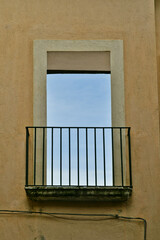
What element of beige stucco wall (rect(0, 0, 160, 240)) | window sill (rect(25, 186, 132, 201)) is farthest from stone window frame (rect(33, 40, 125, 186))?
window sill (rect(25, 186, 132, 201))

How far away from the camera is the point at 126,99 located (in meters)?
11.4

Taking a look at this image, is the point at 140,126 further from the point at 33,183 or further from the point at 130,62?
the point at 33,183

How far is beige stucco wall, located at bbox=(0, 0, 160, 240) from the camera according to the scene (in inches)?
426

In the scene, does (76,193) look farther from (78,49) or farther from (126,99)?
(78,49)

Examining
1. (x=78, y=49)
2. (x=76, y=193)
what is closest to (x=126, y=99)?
(x=78, y=49)

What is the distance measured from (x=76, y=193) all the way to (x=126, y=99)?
1820 mm

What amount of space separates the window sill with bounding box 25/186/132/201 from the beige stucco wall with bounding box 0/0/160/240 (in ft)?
0.51

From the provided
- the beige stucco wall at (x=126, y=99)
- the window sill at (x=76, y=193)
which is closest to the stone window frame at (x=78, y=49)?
the beige stucco wall at (x=126, y=99)

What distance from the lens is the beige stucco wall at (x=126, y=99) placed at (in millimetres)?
10812

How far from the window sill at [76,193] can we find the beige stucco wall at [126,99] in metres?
0.16

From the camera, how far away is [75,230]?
10.8 meters

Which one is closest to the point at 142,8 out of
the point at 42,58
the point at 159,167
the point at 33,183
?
the point at 42,58

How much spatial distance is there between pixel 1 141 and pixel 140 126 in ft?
7.43

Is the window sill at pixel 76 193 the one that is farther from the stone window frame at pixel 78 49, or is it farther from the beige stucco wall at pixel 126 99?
the stone window frame at pixel 78 49
